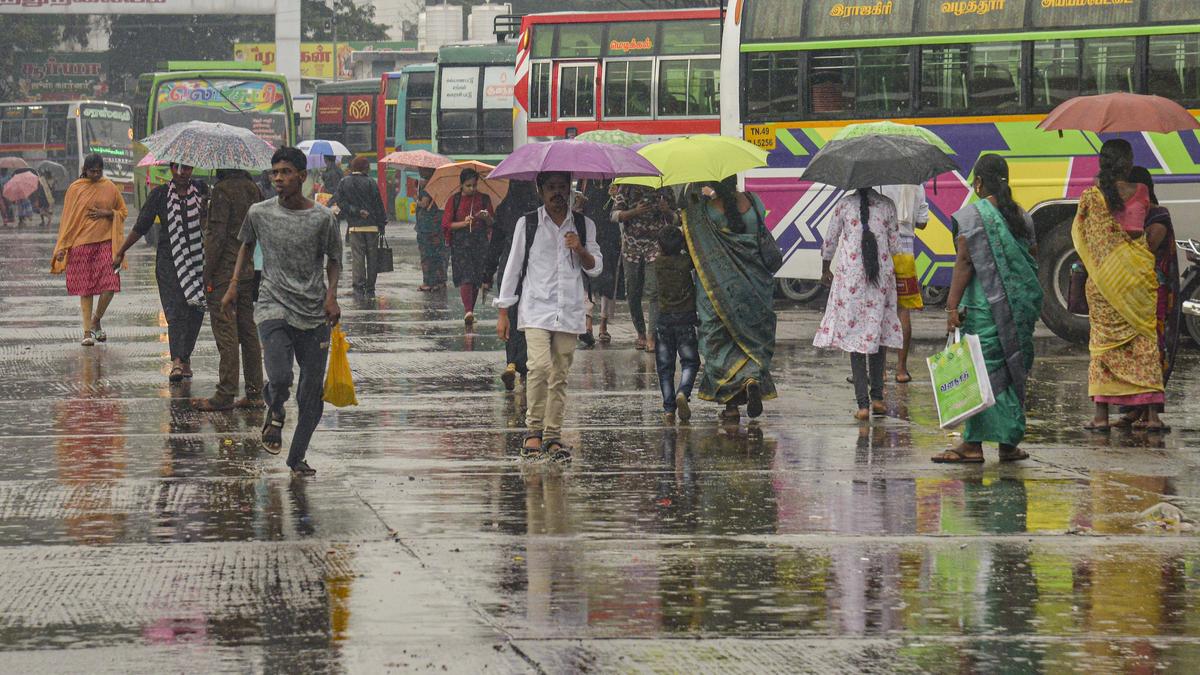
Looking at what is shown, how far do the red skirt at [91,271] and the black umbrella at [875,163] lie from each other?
25.2ft

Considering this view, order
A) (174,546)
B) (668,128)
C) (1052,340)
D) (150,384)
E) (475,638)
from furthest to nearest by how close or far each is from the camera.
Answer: (668,128) → (1052,340) → (150,384) → (174,546) → (475,638)

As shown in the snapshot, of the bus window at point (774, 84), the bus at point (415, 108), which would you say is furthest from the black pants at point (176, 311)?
the bus at point (415, 108)

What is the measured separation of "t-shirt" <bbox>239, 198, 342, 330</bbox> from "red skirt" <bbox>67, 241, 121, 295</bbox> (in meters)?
7.66

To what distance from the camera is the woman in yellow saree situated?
35.2 ft

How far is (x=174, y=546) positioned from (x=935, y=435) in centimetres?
503

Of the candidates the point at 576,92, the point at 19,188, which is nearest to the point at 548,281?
the point at 576,92

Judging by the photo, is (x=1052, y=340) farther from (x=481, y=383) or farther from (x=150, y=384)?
(x=150, y=384)

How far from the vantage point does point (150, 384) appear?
13648mm

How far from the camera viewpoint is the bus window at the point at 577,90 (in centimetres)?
2752

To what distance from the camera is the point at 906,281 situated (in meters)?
13.1

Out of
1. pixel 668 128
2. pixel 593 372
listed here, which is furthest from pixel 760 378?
pixel 668 128

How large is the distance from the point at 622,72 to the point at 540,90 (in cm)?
130

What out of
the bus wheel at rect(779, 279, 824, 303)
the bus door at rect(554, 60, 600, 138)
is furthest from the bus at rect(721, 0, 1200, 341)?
the bus door at rect(554, 60, 600, 138)

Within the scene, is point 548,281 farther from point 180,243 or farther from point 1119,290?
point 180,243
